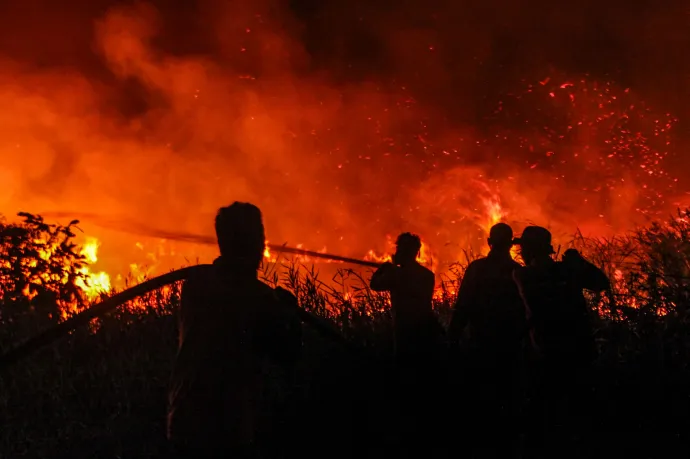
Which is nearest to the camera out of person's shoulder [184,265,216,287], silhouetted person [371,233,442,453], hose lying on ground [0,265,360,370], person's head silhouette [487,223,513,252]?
hose lying on ground [0,265,360,370]

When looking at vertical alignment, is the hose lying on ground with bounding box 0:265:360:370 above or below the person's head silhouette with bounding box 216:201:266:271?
below

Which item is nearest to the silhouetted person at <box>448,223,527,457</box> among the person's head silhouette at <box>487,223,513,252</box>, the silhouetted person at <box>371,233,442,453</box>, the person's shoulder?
the person's head silhouette at <box>487,223,513,252</box>

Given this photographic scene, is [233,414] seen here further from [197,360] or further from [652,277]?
[652,277]

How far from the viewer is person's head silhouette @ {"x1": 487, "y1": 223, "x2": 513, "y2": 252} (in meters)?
5.38

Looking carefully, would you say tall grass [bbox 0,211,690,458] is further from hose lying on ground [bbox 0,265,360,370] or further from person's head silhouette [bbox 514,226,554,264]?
hose lying on ground [bbox 0,265,360,370]

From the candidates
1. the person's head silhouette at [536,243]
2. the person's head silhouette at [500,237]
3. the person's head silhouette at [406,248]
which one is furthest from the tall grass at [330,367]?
the person's head silhouette at [536,243]

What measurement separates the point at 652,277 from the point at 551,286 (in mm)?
2716

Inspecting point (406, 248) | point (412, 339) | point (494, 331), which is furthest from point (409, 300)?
point (494, 331)

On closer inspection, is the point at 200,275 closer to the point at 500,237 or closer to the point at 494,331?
the point at 494,331

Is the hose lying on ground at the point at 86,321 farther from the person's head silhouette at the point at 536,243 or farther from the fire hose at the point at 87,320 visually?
the person's head silhouette at the point at 536,243

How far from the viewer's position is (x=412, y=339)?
5.00m

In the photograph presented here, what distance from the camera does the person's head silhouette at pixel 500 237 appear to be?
538 centimetres

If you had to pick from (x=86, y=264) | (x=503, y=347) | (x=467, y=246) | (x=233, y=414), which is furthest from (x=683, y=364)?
(x=86, y=264)

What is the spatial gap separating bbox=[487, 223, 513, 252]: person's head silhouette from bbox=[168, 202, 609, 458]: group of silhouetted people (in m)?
0.01
